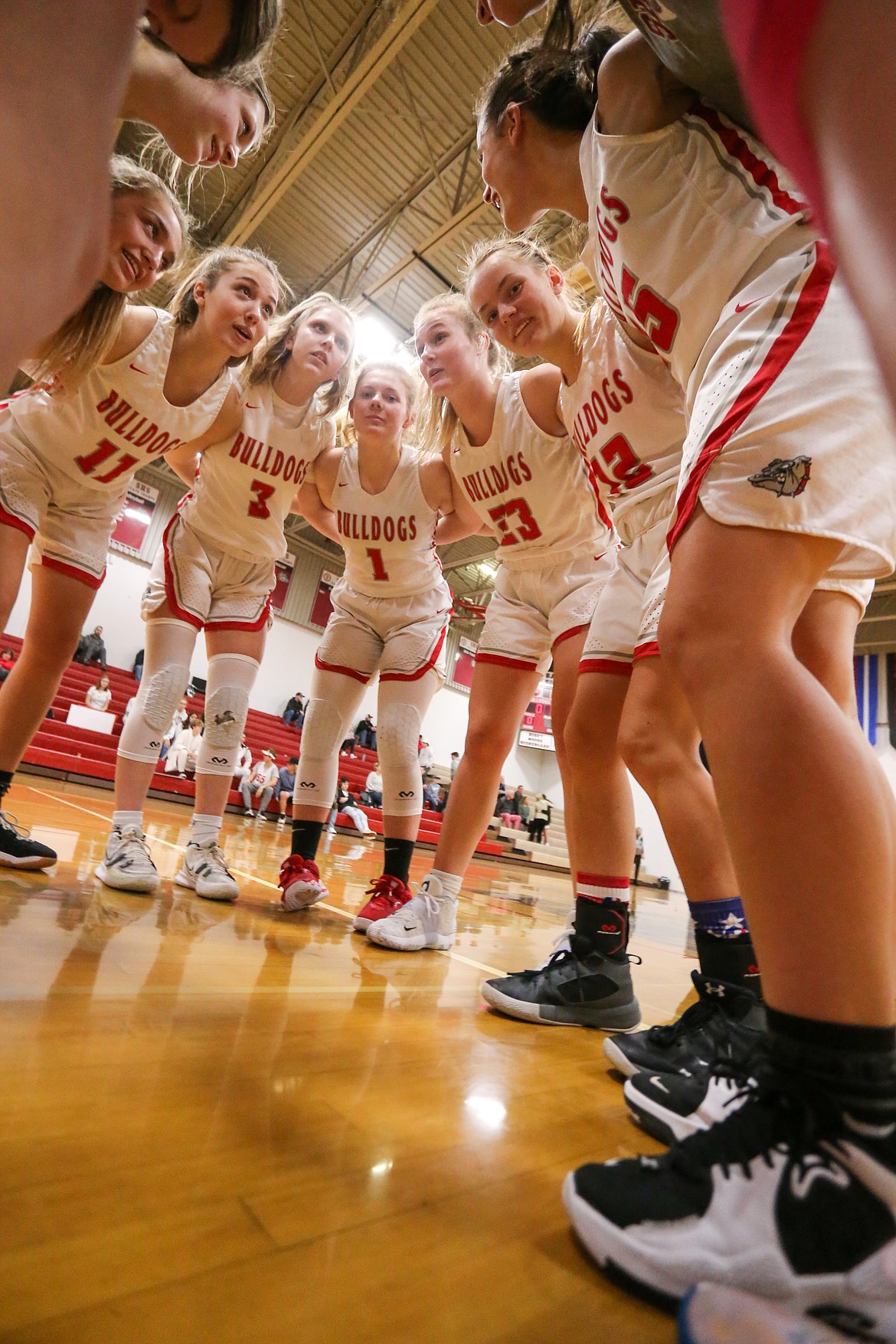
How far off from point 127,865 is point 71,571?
0.79 meters

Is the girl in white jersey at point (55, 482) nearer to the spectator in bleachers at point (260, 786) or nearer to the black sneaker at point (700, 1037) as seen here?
the black sneaker at point (700, 1037)

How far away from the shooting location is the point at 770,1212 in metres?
0.44

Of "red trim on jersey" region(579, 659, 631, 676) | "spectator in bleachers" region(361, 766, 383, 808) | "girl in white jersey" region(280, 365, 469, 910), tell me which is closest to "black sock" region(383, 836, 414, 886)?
"girl in white jersey" region(280, 365, 469, 910)

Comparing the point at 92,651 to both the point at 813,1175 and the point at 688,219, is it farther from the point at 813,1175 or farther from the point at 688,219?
the point at 813,1175

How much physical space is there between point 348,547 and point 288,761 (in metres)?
8.83

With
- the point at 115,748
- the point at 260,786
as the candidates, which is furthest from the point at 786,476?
the point at 115,748

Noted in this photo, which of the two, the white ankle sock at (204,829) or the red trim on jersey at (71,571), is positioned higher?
the red trim on jersey at (71,571)

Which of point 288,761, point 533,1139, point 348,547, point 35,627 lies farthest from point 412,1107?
point 288,761

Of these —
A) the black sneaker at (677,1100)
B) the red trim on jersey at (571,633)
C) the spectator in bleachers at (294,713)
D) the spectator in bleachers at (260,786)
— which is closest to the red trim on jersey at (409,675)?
the red trim on jersey at (571,633)

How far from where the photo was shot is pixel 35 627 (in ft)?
5.65

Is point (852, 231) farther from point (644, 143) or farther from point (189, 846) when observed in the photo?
point (189, 846)

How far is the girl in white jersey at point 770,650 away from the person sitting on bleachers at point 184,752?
737cm

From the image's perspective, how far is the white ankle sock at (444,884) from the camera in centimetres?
169

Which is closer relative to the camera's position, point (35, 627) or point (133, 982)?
point (133, 982)
